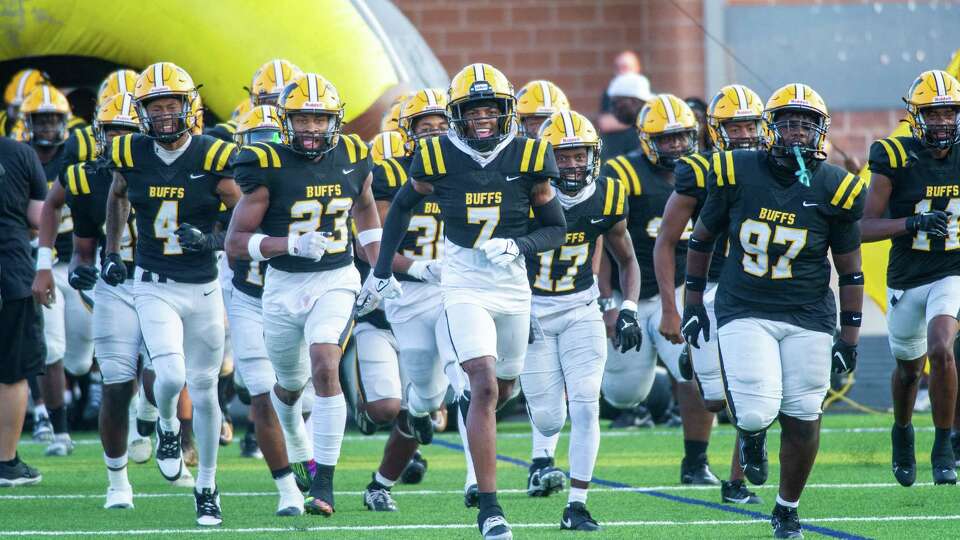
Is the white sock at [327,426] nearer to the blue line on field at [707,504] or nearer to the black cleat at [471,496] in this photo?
the black cleat at [471,496]

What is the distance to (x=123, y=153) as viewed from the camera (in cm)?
688

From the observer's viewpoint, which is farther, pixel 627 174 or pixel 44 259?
pixel 627 174

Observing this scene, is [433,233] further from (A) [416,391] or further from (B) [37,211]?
(B) [37,211]

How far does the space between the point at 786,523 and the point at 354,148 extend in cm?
226

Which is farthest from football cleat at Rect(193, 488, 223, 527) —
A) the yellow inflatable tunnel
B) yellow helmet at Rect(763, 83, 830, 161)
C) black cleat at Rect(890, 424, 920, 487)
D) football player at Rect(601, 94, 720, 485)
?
the yellow inflatable tunnel

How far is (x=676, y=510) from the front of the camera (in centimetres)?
673

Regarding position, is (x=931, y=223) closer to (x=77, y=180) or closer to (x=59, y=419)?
(x=77, y=180)

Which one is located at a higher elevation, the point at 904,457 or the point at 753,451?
the point at 753,451

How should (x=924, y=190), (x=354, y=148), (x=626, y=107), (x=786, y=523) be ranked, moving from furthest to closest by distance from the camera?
1. (x=626, y=107)
2. (x=924, y=190)
3. (x=354, y=148)
4. (x=786, y=523)

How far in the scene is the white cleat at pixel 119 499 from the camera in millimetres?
7008

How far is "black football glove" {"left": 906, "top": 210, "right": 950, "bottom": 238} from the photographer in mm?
7027

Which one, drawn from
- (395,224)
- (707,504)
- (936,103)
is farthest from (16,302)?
(936,103)

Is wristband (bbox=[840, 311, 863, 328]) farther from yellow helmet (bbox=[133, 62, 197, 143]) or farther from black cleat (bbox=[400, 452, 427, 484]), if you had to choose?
yellow helmet (bbox=[133, 62, 197, 143])

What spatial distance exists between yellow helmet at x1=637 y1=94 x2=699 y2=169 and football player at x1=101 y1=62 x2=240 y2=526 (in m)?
2.17
